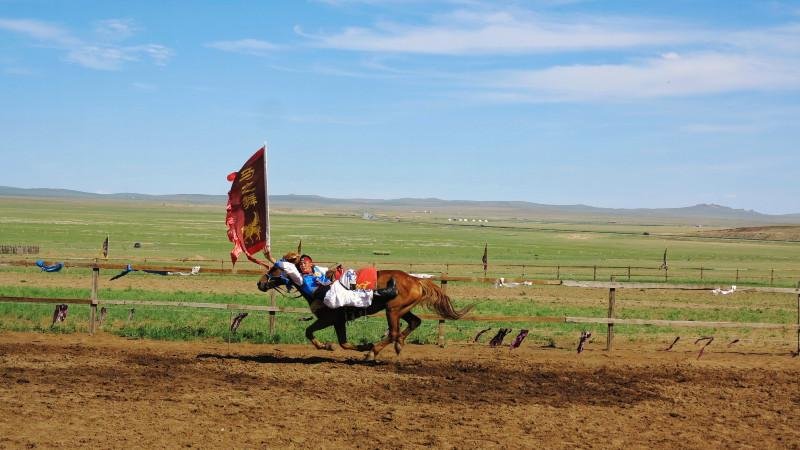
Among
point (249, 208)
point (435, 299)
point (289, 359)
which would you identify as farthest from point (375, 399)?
point (249, 208)

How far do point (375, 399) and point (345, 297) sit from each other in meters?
2.47

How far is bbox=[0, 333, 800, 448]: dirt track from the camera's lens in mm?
7965

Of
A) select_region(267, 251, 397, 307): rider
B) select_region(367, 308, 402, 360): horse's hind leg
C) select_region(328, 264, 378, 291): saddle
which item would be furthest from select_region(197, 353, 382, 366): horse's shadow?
select_region(328, 264, 378, 291): saddle

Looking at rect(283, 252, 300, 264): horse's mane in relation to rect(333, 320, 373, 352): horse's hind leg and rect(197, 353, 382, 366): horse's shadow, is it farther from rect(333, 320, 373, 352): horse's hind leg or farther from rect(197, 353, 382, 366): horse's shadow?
rect(197, 353, 382, 366): horse's shadow

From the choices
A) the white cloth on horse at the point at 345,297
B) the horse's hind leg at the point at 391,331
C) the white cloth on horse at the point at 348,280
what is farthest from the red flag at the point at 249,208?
the horse's hind leg at the point at 391,331

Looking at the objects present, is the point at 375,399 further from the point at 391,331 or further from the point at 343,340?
the point at 391,331

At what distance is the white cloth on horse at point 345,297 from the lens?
464 inches

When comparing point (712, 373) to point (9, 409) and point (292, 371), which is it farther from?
point (9, 409)

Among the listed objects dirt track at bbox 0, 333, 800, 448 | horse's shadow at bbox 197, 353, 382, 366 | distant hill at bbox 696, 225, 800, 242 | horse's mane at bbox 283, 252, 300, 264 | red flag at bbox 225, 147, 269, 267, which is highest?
red flag at bbox 225, 147, 269, 267

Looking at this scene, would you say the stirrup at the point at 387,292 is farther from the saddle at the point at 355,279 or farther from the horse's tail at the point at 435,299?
the horse's tail at the point at 435,299

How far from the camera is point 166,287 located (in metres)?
25.8

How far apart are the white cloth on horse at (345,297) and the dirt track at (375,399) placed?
2.90ft

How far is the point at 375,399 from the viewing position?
962 cm

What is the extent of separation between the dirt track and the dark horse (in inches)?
13.2
